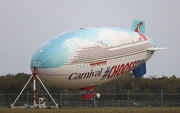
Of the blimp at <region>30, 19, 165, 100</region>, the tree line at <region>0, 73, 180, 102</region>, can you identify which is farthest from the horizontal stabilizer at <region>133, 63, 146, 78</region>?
the tree line at <region>0, 73, 180, 102</region>

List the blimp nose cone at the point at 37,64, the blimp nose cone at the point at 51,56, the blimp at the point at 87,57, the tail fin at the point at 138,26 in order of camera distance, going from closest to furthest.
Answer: the blimp nose cone at the point at 51,56
the blimp at the point at 87,57
the blimp nose cone at the point at 37,64
the tail fin at the point at 138,26

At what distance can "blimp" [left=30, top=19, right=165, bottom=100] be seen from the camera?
59656 millimetres

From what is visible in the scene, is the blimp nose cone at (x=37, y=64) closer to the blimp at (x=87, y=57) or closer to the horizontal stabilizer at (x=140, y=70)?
the blimp at (x=87, y=57)

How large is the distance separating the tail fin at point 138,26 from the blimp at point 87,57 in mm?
5480

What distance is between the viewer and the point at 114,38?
64562 mm

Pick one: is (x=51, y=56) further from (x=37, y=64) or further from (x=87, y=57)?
(x=87, y=57)

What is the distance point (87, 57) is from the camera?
199 feet

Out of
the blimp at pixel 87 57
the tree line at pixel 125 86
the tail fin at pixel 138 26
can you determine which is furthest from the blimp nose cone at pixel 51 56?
the tree line at pixel 125 86

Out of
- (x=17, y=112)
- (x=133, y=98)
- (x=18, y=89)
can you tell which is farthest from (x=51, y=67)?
(x=18, y=89)

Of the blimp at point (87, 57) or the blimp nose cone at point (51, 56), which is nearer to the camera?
the blimp nose cone at point (51, 56)

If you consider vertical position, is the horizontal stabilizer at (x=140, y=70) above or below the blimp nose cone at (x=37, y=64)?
above

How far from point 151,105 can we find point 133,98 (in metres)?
8.65

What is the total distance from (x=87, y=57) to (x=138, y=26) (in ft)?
53.7

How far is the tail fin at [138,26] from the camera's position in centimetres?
7494
